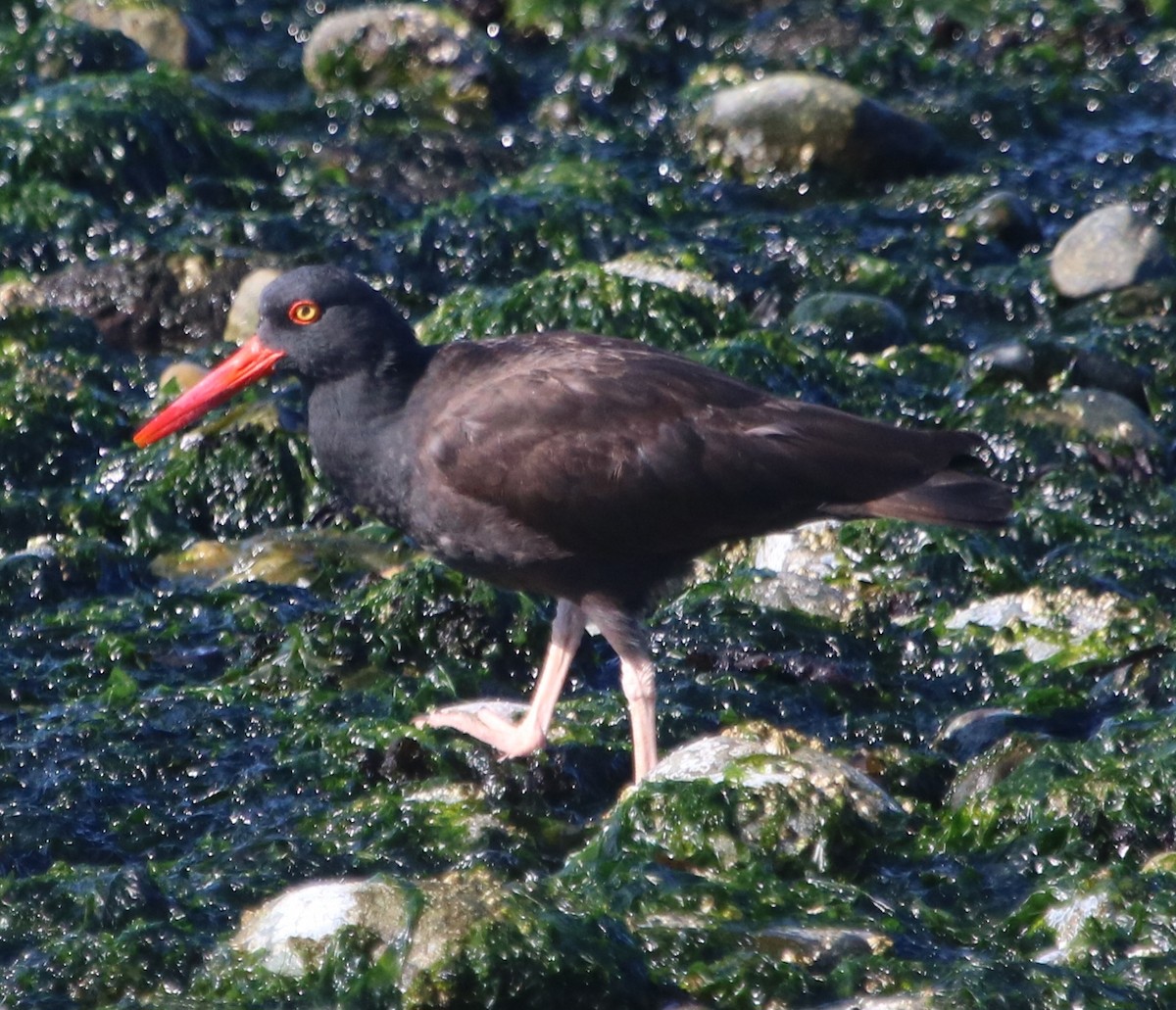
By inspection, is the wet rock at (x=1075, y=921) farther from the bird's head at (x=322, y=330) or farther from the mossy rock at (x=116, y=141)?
the mossy rock at (x=116, y=141)

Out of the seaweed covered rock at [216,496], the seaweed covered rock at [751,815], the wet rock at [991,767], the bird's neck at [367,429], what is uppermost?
the seaweed covered rock at [216,496]

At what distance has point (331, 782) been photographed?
5059 millimetres

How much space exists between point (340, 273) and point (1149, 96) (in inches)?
281

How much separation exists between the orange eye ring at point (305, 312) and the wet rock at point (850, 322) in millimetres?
3277

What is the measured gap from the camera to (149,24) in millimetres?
11016

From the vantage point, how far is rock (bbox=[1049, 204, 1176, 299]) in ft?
27.8

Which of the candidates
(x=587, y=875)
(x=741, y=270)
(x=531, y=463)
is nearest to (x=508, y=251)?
(x=741, y=270)

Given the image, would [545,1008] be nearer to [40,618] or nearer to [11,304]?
[40,618]

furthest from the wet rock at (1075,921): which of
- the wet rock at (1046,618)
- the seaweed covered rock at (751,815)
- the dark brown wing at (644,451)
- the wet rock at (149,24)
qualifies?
the wet rock at (149,24)

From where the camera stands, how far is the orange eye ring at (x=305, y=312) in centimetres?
520

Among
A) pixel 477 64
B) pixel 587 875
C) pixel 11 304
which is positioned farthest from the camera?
pixel 477 64

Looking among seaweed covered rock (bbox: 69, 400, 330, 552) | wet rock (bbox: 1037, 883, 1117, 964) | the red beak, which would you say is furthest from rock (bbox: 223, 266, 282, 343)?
wet rock (bbox: 1037, 883, 1117, 964)

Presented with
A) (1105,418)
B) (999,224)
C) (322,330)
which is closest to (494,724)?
(322,330)

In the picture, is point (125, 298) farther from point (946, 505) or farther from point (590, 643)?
point (946, 505)
